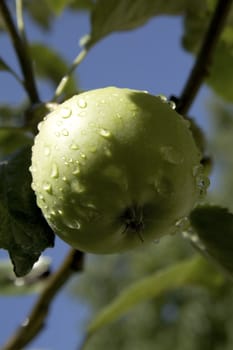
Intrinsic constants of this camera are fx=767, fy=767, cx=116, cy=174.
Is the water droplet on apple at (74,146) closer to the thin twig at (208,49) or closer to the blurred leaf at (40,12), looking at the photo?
the thin twig at (208,49)

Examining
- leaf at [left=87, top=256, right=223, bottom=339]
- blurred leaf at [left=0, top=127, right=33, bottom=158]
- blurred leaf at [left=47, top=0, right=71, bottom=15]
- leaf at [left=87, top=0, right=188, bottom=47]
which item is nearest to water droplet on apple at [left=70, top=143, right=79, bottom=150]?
leaf at [left=87, top=0, right=188, bottom=47]

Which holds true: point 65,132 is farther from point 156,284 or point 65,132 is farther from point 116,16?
point 156,284

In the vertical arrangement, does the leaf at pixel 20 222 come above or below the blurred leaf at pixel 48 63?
above

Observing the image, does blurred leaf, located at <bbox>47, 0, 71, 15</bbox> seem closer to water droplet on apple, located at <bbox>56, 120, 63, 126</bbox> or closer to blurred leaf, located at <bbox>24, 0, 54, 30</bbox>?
blurred leaf, located at <bbox>24, 0, 54, 30</bbox>

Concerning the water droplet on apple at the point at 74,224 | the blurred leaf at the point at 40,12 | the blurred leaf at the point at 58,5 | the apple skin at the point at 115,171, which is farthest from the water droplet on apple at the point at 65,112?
the blurred leaf at the point at 40,12

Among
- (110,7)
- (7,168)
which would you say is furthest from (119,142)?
(110,7)
